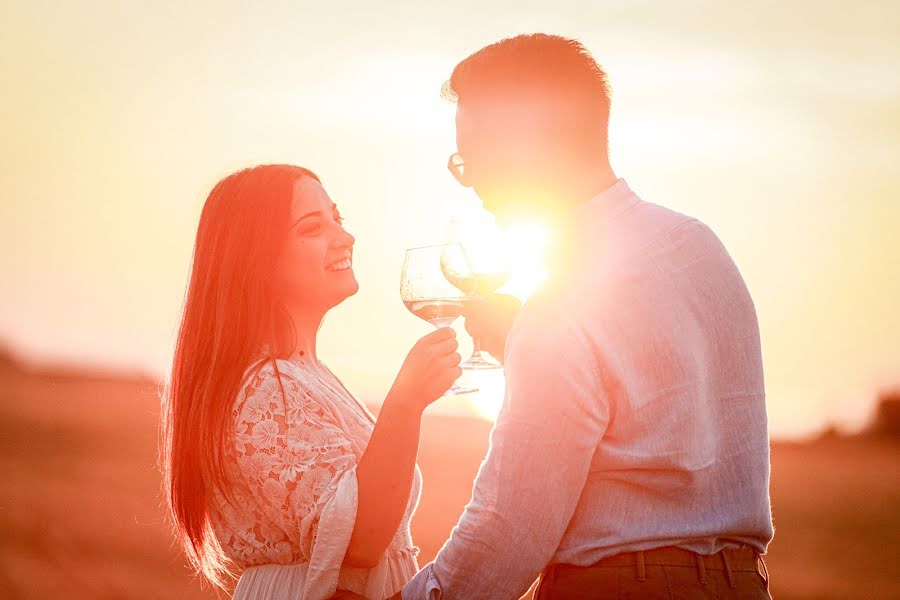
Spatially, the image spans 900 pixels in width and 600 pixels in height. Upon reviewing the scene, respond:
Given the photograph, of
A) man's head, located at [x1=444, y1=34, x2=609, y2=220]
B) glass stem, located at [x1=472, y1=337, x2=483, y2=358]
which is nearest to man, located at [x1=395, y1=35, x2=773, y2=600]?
man's head, located at [x1=444, y1=34, x2=609, y2=220]

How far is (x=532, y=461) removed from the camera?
231 centimetres

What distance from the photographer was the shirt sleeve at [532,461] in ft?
7.54

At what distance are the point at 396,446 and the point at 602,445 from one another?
745 mm

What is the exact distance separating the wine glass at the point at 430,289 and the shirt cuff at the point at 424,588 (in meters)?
0.80

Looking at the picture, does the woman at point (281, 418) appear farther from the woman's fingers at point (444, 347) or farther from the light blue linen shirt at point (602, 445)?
the light blue linen shirt at point (602, 445)

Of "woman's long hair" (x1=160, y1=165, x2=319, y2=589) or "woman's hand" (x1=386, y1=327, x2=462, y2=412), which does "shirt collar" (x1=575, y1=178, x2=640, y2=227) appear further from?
"woman's long hair" (x1=160, y1=165, x2=319, y2=589)

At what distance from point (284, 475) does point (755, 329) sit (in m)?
1.43

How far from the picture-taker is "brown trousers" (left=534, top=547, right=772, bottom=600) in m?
2.31

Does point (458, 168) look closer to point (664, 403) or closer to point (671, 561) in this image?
point (664, 403)

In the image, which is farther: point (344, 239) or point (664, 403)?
point (344, 239)

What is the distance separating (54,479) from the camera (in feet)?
62.2

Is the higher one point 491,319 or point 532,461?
point 491,319

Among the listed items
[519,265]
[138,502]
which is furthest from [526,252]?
[138,502]

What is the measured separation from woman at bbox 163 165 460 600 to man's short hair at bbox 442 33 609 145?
0.76 metres
